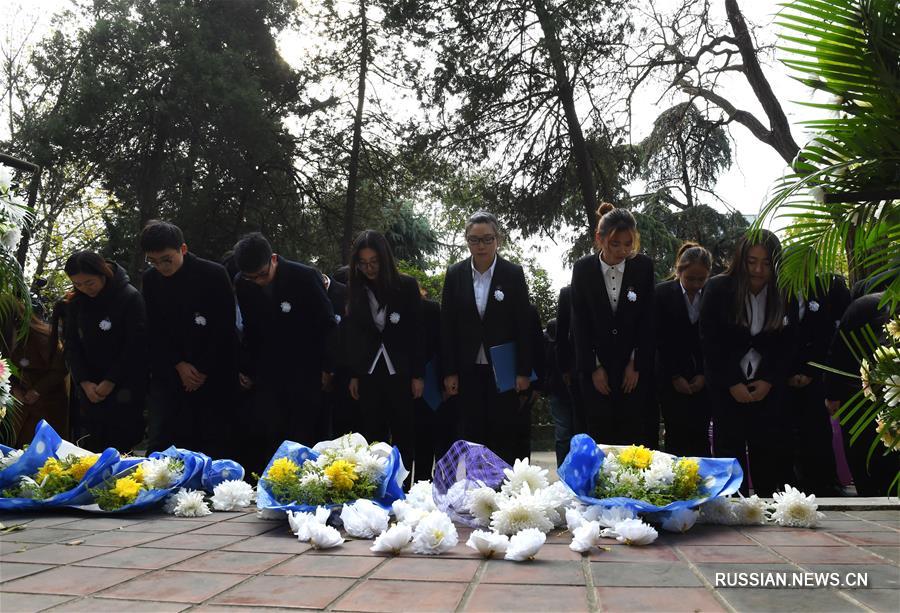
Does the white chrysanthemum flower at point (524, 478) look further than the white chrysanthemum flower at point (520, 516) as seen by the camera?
Yes

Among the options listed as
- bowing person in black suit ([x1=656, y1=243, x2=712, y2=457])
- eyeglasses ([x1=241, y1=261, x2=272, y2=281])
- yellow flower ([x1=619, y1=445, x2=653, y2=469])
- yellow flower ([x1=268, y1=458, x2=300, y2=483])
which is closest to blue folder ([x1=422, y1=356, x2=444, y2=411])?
eyeglasses ([x1=241, y1=261, x2=272, y2=281])

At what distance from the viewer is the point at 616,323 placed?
512 centimetres

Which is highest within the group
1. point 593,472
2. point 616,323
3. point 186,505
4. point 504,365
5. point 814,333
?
point 616,323

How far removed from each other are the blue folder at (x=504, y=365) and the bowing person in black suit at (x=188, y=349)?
6.70 feet

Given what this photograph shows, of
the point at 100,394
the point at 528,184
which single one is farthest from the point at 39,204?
the point at 100,394

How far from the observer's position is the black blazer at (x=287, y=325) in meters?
5.68

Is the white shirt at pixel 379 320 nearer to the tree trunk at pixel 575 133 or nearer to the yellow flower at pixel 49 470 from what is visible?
the yellow flower at pixel 49 470

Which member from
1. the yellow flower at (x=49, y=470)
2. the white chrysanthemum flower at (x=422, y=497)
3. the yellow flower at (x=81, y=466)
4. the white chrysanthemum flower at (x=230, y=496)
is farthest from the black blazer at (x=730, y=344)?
the yellow flower at (x=49, y=470)

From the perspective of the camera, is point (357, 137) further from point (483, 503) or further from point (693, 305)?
point (483, 503)

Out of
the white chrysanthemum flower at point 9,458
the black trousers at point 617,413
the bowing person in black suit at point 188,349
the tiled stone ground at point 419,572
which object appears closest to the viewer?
the tiled stone ground at point 419,572

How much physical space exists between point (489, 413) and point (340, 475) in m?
1.46

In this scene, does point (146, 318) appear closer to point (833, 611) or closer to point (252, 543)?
point (252, 543)

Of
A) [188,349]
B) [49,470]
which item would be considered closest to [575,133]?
[188,349]

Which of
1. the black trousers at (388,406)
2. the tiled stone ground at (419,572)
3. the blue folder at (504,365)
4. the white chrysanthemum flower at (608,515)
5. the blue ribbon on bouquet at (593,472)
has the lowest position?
the tiled stone ground at (419,572)
